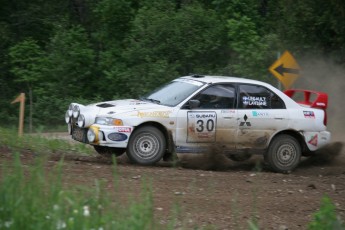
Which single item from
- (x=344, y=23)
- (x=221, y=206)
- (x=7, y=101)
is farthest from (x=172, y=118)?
(x=7, y=101)

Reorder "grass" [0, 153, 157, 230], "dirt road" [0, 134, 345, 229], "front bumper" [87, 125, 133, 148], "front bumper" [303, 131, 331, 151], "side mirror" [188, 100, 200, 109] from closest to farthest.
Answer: "grass" [0, 153, 157, 230] < "dirt road" [0, 134, 345, 229] < "front bumper" [87, 125, 133, 148] < "side mirror" [188, 100, 200, 109] < "front bumper" [303, 131, 331, 151]

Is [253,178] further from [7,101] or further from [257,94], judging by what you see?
[7,101]

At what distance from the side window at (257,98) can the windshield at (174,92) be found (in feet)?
2.65

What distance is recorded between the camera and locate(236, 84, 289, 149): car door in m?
12.3

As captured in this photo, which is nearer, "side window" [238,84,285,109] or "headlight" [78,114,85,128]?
"headlight" [78,114,85,128]

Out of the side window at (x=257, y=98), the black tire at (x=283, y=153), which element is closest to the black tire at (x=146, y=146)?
Result: the side window at (x=257, y=98)

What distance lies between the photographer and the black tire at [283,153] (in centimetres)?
1262

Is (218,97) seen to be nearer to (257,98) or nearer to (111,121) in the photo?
(257,98)

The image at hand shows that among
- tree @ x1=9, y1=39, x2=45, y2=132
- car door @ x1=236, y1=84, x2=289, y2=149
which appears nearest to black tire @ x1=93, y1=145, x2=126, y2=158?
car door @ x1=236, y1=84, x2=289, y2=149

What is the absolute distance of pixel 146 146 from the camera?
1172cm

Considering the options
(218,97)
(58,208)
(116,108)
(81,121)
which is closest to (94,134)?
(81,121)

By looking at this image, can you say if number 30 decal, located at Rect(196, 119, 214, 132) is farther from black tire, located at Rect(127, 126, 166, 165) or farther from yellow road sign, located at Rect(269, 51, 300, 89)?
yellow road sign, located at Rect(269, 51, 300, 89)

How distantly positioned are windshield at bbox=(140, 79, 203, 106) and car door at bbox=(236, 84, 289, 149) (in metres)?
0.87

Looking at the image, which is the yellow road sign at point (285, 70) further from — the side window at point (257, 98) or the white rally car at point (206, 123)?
the side window at point (257, 98)
